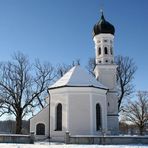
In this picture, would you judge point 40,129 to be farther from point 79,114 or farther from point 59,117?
point 79,114

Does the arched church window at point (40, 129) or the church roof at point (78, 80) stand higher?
the church roof at point (78, 80)

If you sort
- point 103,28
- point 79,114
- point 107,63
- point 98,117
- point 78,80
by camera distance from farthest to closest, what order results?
point 103,28 → point 107,63 → point 78,80 → point 98,117 → point 79,114

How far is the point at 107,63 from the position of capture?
3475 cm

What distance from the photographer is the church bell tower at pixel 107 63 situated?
33594mm

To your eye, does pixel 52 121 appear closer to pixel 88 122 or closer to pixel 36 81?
pixel 88 122

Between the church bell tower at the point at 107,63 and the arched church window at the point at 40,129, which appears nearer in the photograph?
the arched church window at the point at 40,129

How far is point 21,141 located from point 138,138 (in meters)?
10.4

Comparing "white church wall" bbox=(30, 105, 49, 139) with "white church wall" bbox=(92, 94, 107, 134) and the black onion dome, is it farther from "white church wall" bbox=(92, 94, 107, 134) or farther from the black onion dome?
the black onion dome

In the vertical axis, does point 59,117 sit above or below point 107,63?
below

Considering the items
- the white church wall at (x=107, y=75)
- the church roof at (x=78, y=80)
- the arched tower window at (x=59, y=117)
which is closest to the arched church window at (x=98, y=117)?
the church roof at (x=78, y=80)

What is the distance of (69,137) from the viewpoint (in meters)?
24.5

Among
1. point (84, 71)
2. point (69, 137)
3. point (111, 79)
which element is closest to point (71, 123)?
point (69, 137)

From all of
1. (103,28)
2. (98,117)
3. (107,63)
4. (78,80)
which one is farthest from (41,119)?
(103,28)

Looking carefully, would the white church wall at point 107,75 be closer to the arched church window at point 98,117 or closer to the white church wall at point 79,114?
the arched church window at point 98,117
